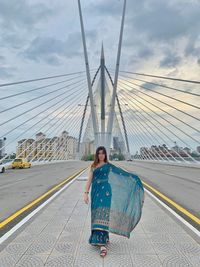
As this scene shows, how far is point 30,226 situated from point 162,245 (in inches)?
102

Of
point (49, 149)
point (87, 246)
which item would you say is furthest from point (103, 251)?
point (49, 149)

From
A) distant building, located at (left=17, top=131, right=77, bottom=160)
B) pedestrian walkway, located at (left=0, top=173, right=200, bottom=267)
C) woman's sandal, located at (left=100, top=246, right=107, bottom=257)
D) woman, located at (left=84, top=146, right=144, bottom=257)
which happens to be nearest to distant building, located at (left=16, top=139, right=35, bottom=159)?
distant building, located at (left=17, top=131, right=77, bottom=160)

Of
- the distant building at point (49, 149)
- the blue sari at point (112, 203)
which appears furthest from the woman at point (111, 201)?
the distant building at point (49, 149)

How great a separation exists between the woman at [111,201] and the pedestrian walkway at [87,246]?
0.87 ft

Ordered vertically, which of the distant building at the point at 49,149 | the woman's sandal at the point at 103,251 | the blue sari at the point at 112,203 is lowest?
the woman's sandal at the point at 103,251

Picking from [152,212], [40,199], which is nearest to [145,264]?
[152,212]

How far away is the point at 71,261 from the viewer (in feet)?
13.7

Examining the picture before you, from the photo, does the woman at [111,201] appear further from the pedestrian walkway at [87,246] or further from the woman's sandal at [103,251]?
the pedestrian walkway at [87,246]

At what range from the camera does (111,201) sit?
469 cm

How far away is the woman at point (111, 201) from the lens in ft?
15.2

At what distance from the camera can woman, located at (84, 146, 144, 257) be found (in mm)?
4633

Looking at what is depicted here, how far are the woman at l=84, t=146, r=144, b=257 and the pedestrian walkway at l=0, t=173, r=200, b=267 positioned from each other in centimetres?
27

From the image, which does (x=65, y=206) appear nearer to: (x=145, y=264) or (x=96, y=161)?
(x=96, y=161)

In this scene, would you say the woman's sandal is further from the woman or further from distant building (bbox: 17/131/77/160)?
distant building (bbox: 17/131/77/160)
